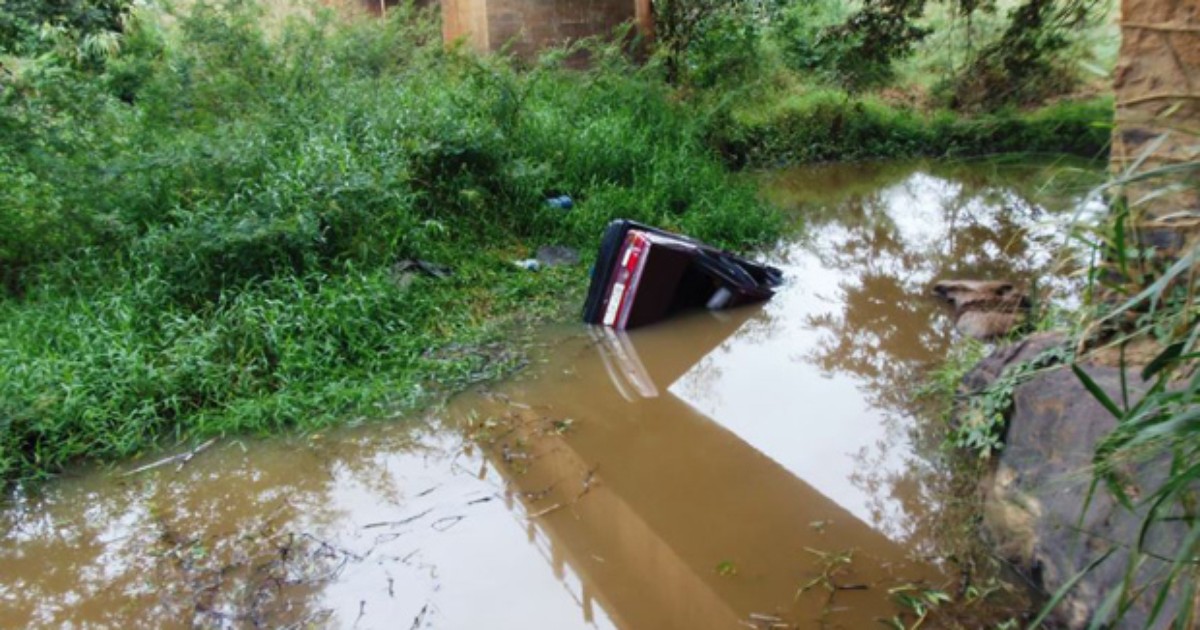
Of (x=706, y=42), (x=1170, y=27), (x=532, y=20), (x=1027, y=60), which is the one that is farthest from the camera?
(x=706, y=42)

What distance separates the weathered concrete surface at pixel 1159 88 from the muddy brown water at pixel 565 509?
26cm

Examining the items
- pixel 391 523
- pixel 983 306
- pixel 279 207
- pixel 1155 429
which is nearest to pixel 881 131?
pixel 983 306

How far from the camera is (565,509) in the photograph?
3.38 m

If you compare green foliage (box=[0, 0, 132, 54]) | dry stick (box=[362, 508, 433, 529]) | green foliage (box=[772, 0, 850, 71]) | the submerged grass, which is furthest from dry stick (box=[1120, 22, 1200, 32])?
green foliage (box=[772, 0, 850, 71])

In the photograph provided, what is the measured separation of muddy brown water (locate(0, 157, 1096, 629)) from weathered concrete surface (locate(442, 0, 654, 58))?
22.1ft

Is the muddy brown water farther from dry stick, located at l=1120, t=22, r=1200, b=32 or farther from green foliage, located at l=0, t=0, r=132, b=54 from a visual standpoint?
green foliage, located at l=0, t=0, r=132, b=54

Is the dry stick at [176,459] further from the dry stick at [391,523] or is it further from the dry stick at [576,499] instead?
the dry stick at [576,499]

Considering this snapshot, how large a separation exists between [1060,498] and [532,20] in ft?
31.6

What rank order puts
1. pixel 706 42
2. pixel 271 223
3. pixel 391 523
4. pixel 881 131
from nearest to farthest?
pixel 391 523
pixel 271 223
pixel 706 42
pixel 881 131

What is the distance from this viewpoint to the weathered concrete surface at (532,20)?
10.7m

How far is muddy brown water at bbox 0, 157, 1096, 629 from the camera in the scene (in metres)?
2.85

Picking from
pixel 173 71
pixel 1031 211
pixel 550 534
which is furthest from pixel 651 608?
pixel 1031 211

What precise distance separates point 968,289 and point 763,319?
1.37m

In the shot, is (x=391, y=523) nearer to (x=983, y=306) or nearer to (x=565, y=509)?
(x=565, y=509)
